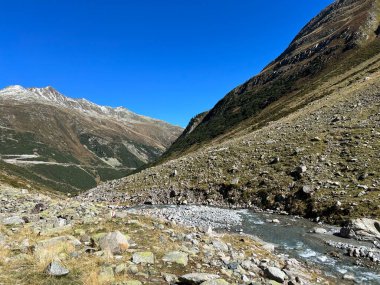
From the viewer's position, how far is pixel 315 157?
35125 mm

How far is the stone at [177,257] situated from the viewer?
13389 mm

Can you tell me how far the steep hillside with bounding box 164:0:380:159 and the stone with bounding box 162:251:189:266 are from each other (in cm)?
8700

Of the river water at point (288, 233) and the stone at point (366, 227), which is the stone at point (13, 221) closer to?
the river water at point (288, 233)

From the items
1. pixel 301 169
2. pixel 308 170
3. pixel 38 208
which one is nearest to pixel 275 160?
pixel 301 169

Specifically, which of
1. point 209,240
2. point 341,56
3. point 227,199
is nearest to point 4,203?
point 209,240

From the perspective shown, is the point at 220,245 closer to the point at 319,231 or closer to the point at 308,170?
the point at 319,231

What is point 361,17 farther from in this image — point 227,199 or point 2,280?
point 2,280

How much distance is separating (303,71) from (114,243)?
13088 centimetres

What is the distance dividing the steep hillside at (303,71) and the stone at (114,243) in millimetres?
87367

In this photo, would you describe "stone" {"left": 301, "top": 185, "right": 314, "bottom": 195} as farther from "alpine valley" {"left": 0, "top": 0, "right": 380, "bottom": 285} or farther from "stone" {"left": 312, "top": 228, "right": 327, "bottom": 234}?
"stone" {"left": 312, "top": 228, "right": 327, "bottom": 234}

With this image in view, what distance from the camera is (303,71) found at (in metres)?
131

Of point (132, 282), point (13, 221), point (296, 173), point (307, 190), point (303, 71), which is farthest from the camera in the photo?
point (303, 71)

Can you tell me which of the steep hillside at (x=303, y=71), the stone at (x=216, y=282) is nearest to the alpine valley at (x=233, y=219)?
the stone at (x=216, y=282)

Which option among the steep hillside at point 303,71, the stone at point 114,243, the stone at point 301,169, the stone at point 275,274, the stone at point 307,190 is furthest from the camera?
the steep hillside at point 303,71
